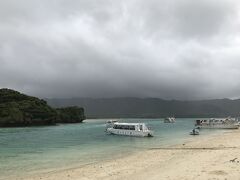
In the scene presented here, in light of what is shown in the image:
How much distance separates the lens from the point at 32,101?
7338 inches

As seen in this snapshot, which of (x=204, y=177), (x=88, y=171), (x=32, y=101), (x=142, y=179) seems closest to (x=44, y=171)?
(x=88, y=171)

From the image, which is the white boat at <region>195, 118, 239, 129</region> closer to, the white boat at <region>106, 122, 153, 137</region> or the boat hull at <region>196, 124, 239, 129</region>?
the boat hull at <region>196, 124, 239, 129</region>

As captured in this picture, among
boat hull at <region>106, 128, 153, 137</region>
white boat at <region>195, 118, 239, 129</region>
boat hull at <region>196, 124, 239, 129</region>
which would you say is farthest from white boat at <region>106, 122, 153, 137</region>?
white boat at <region>195, 118, 239, 129</region>

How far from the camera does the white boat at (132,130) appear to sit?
268 ft

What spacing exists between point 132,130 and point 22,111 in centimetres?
9733

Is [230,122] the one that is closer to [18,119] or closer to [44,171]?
[18,119]

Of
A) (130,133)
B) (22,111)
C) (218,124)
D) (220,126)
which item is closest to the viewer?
(130,133)

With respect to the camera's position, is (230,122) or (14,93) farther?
(14,93)

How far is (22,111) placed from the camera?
172m

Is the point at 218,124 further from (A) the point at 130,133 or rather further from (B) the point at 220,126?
(A) the point at 130,133

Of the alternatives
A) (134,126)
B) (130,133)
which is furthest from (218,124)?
(130,133)

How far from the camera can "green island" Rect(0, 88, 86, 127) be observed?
163875 millimetres

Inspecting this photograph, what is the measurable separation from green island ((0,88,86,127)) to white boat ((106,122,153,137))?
78.7 m

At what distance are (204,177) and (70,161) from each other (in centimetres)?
1953
